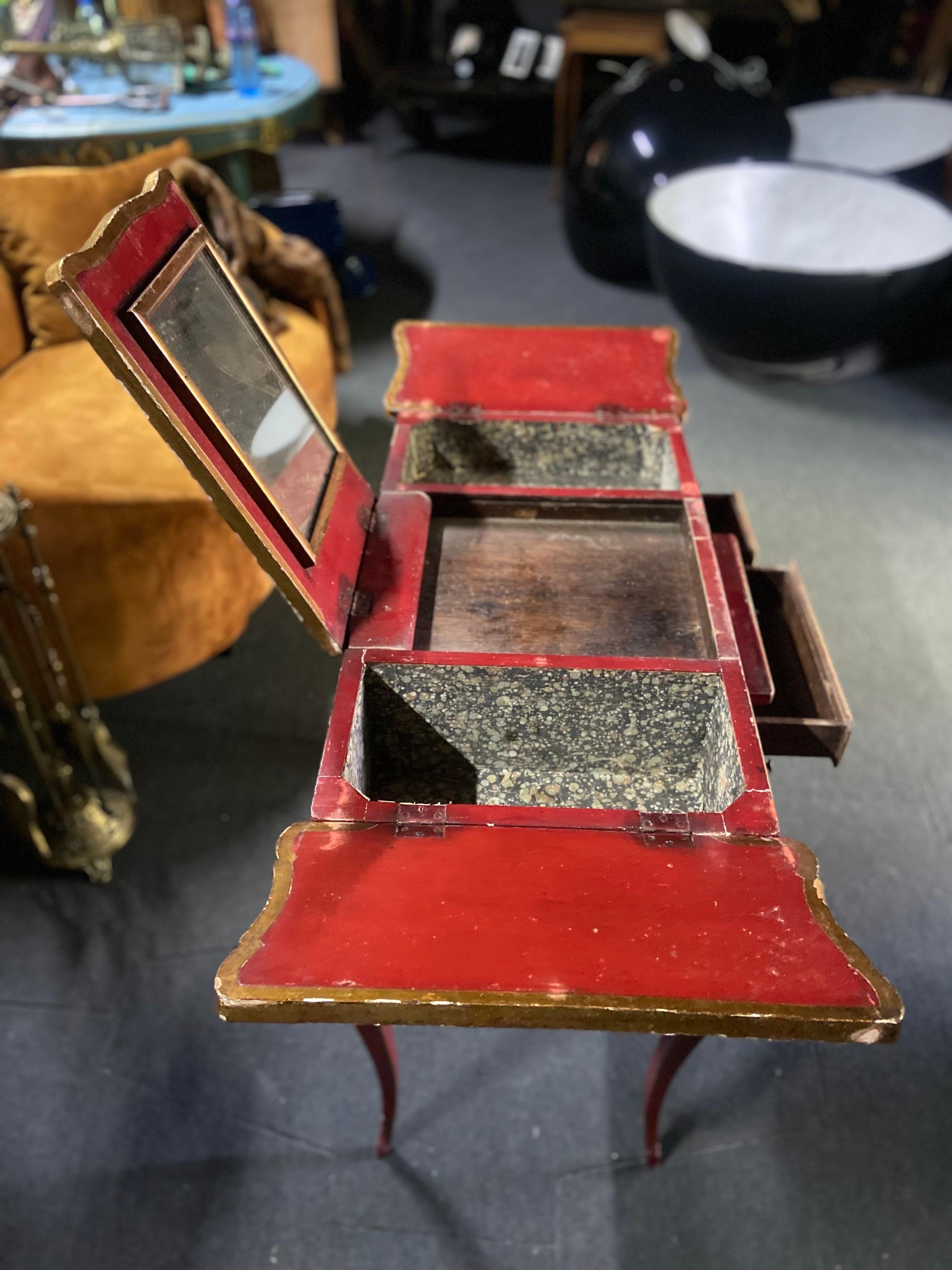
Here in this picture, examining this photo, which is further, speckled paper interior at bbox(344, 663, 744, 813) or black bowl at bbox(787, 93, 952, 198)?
black bowl at bbox(787, 93, 952, 198)

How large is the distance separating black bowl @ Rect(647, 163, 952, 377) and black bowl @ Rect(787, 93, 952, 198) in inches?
27.3

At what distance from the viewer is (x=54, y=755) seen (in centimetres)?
176

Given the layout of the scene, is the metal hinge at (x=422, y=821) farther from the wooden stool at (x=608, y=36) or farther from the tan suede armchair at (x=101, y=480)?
the wooden stool at (x=608, y=36)

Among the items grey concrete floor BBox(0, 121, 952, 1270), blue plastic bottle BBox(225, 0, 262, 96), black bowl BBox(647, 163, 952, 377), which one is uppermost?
blue plastic bottle BBox(225, 0, 262, 96)

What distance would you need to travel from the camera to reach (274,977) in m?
0.76

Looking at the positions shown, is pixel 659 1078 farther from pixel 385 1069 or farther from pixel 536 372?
pixel 536 372

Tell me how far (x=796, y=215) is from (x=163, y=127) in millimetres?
2262

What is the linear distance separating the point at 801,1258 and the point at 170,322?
1607mm

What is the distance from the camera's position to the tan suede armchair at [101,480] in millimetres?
1887

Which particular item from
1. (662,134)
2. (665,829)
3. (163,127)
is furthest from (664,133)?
(665,829)

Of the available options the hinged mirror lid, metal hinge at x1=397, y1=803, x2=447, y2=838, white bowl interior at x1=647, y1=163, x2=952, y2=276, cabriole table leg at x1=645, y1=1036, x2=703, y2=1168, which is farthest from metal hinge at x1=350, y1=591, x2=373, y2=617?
white bowl interior at x1=647, y1=163, x2=952, y2=276

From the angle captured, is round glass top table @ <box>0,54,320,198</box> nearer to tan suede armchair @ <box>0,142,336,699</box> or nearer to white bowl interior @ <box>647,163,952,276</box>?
tan suede armchair @ <box>0,142,336,699</box>

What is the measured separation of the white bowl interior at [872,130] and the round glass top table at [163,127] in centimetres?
213

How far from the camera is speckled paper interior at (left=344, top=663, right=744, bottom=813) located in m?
1.06
